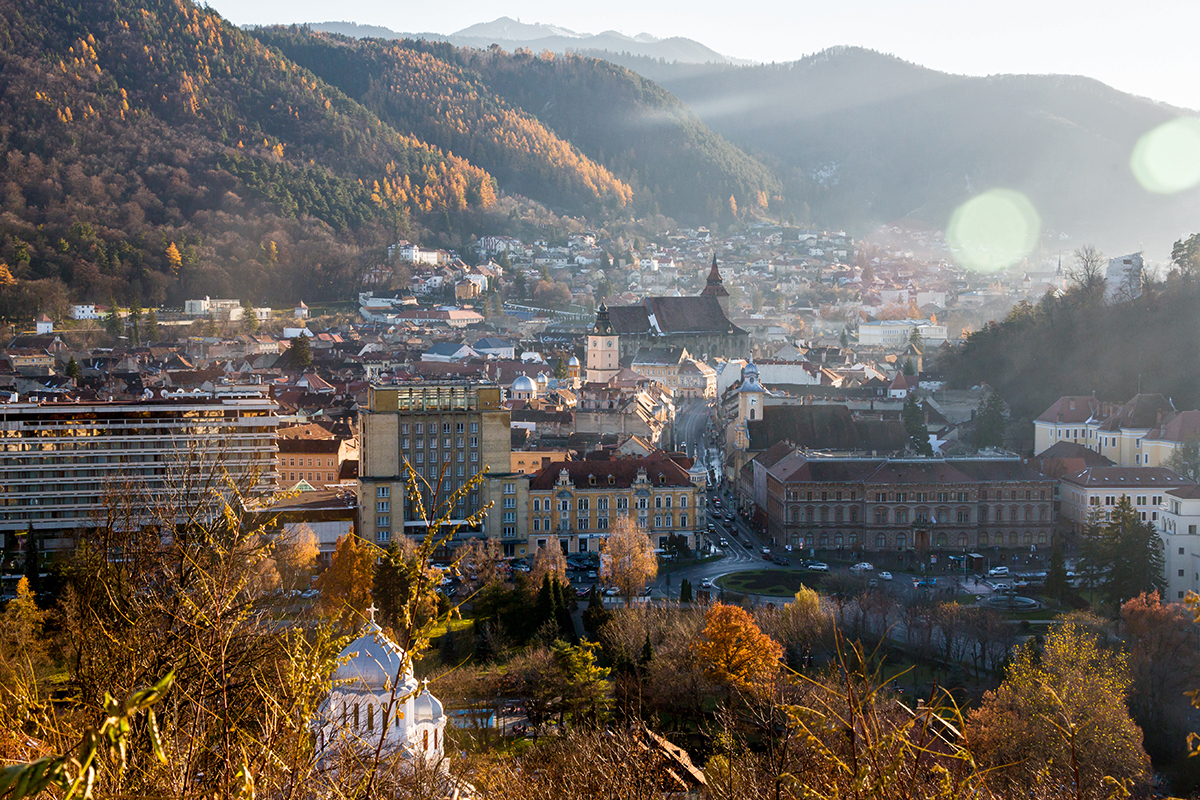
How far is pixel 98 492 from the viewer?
26.3 m

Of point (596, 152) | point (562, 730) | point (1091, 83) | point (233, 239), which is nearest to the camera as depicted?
point (562, 730)

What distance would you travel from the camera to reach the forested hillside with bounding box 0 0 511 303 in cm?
6912

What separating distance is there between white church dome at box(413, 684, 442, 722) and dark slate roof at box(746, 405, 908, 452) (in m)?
23.6

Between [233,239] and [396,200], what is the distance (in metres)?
19.5

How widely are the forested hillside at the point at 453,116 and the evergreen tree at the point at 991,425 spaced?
3130 inches

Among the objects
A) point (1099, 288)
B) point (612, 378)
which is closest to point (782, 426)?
point (1099, 288)

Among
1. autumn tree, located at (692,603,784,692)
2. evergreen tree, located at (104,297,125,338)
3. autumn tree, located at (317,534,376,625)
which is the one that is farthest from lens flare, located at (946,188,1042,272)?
autumn tree, located at (692,603,784,692)

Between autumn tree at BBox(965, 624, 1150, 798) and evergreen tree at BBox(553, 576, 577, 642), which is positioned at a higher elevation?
autumn tree at BBox(965, 624, 1150, 798)

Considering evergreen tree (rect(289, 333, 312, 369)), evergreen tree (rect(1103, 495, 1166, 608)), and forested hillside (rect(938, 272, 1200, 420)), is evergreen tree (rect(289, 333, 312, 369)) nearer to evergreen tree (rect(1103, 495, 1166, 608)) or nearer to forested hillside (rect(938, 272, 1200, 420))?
forested hillside (rect(938, 272, 1200, 420))

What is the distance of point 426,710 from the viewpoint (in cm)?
1113

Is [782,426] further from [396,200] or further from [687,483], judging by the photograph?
[396,200]

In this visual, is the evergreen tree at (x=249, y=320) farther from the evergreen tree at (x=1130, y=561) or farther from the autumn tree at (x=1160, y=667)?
the autumn tree at (x=1160, y=667)

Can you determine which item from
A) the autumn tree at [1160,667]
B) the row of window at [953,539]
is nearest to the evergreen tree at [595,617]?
the autumn tree at [1160,667]

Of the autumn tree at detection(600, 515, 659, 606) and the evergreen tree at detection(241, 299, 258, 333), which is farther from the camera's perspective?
the evergreen tree at detection(241, 299, 258, 333)
